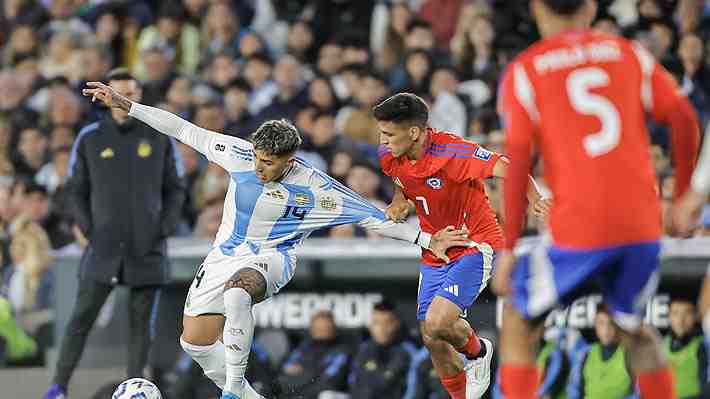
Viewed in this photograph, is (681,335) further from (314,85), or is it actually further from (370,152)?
(314,85)

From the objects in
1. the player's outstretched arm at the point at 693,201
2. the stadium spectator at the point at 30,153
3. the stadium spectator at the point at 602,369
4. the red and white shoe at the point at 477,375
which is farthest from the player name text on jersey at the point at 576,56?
the stadium spectator at the point at 30,153

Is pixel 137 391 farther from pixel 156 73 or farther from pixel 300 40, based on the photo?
pixel 300 40

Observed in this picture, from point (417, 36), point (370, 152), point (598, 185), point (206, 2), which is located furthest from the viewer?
Answer: point (206, 2)

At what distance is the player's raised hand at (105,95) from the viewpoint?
782 cm

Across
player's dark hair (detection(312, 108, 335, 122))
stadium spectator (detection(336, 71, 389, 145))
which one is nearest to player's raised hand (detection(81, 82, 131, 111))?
player's dark hair (detection(312, 108, 335, 122))

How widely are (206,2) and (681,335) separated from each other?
813 cm

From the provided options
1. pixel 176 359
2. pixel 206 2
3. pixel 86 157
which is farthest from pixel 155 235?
pixel 206 2

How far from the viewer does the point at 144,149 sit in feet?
30.9

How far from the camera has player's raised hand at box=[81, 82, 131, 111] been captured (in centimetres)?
782

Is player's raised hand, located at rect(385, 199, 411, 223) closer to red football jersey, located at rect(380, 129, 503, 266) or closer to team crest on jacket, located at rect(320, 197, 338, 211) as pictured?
red football jersey, located at rect(380, 129, 503, 266)

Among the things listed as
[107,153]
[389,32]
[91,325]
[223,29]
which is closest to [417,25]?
[389,32]

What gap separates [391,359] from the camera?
33.7 feet

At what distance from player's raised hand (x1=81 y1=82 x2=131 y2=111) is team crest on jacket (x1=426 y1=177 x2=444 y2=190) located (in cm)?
191

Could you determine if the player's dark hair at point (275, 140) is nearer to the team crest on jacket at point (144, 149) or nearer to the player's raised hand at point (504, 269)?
the team crest on jacket at point (144, 149)
